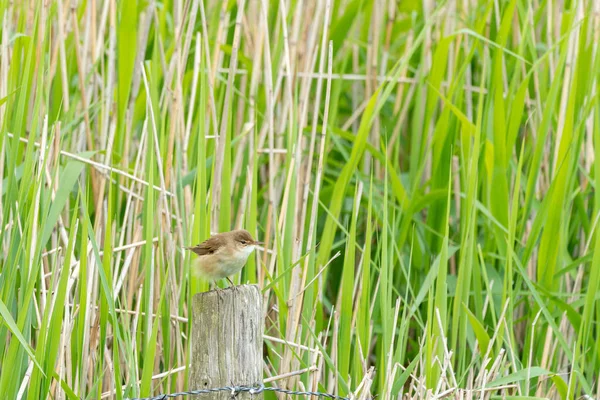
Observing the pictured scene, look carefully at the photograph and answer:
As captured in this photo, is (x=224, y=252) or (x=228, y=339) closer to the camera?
(x=228, y=339)

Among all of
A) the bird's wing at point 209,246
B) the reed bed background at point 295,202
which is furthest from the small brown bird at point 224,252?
the reed bed background at point 295,202

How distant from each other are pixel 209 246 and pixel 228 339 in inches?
18.1

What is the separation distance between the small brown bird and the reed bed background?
0.34 ft

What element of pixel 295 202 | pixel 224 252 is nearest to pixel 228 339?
pixel 224 252

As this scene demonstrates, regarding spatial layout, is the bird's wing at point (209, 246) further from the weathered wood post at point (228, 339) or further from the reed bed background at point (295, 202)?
the weathered wood post at point (228, 339)

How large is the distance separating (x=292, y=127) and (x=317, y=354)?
0.76 metres

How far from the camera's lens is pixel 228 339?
2338mm

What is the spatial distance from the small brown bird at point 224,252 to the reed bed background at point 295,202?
0.10 m

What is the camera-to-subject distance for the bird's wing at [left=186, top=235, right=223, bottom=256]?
2.72m

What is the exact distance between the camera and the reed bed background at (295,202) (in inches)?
110

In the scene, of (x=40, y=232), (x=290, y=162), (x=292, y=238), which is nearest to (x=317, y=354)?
(x=292, y=238)

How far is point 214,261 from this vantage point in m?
2.72

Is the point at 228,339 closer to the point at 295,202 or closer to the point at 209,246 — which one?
the point at 209,246

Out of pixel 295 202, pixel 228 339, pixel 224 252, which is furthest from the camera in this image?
pixel 295 202
